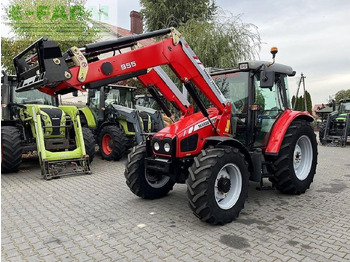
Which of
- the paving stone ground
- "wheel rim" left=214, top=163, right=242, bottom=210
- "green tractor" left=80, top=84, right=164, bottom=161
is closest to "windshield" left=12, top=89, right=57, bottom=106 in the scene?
"green tractor" left=80, top=84, right=164, bottom=161

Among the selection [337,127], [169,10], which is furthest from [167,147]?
[169,10]

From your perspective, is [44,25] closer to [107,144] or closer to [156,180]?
[107,144]

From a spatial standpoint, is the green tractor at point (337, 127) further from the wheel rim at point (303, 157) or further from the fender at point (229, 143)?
the fender at point (229, 143)

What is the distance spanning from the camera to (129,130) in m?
8.97

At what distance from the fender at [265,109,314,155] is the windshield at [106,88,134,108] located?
6.02 m

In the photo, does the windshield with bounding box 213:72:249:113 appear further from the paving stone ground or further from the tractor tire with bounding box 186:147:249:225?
the paving stone ground

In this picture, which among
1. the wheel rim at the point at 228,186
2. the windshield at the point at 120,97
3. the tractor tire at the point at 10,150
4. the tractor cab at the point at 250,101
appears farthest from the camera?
the windshield at the point at 120,97

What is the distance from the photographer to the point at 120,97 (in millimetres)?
9789

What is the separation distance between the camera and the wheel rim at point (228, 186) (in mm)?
3869

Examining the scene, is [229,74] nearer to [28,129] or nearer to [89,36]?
[28,129]

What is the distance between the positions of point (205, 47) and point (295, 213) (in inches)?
398

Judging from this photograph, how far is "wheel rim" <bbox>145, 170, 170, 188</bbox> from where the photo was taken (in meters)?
4.74

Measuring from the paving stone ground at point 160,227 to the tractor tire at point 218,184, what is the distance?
0.68ft

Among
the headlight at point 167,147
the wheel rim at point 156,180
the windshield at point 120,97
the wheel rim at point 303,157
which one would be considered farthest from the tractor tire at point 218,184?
the windshield at point 120,97
